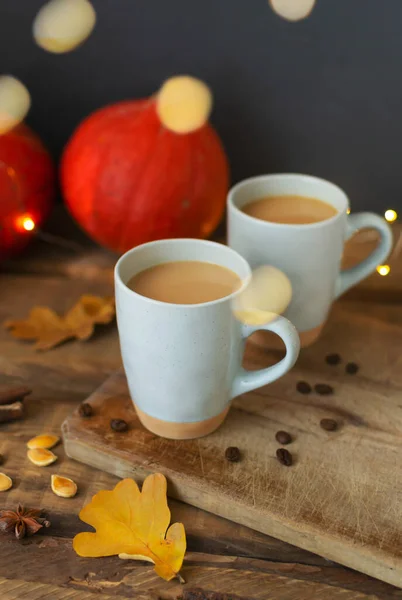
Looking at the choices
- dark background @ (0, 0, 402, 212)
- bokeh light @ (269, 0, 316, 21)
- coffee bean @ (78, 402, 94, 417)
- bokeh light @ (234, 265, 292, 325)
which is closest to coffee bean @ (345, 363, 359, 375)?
bokeh light @ (234, 265, 292, 325)

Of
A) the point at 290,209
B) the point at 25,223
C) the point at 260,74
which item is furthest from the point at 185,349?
the point at 260,74

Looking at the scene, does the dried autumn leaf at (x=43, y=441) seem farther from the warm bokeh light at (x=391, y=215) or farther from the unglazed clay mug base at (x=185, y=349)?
the warm bokeh light at (x=391, y=215)

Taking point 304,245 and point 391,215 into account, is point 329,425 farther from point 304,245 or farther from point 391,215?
point 391,215

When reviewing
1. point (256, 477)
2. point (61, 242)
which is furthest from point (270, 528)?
point (61, 242)

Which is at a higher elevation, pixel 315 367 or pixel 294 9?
pixel 294 9

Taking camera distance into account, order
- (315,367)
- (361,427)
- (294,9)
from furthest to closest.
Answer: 1. (294,9)
2. (315,367)
3. (361,427)

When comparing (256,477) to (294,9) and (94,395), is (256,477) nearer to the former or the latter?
(94,395)

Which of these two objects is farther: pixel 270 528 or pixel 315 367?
pixel 315 367
